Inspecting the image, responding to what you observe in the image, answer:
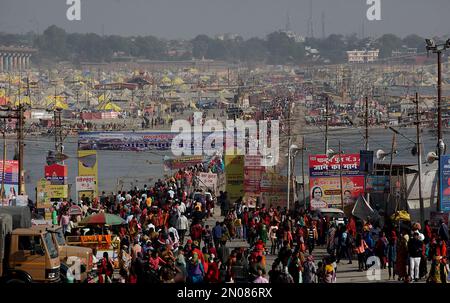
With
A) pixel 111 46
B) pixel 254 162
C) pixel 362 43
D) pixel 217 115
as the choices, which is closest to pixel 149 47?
pixel 111 46

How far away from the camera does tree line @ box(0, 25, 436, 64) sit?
14375 centimetres

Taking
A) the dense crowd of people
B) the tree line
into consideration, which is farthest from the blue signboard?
the tree line

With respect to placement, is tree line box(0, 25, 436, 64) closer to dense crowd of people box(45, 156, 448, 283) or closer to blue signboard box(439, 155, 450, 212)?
dense crowd of people box(45, 156, 448, 283)

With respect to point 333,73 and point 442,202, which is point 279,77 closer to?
point 333,73

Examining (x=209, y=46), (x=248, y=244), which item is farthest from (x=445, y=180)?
(x=209, y=46)

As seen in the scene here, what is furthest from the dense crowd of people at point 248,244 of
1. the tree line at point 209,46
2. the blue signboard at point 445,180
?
the tree line at point 209,46

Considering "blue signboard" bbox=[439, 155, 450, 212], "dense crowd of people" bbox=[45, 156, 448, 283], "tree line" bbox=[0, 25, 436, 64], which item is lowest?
"dense crowd of people" bbox=[45, 156, 448, 283]

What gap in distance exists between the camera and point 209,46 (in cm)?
15625

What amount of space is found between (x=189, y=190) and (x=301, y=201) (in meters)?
3.56

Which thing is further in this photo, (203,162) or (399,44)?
(399,44)

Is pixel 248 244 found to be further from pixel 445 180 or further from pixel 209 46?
pixel 209 46

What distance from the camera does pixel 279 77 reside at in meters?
128

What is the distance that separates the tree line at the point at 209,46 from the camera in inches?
5659

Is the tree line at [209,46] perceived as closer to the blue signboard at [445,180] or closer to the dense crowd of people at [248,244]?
the dense crowd of people at [248,244]
